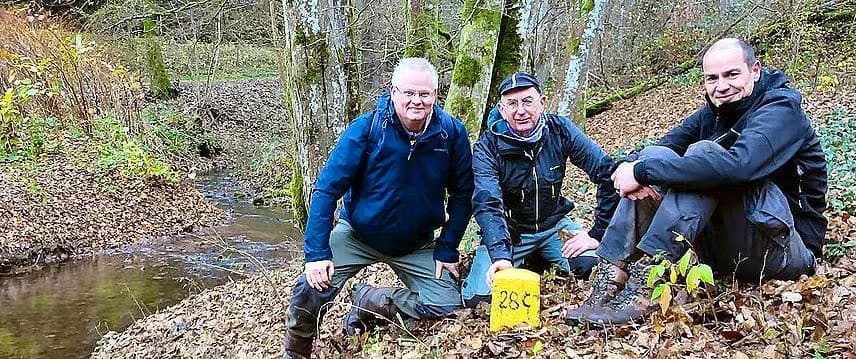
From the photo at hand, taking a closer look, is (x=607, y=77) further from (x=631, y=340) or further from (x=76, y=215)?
(x=631, y=340)

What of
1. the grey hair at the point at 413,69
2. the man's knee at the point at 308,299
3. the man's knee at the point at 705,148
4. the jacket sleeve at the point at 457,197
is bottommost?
the man's knee at the point at 308,299

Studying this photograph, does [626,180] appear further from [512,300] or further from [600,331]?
[512,300]

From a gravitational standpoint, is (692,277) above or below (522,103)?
below

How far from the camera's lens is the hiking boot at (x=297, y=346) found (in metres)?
4.55

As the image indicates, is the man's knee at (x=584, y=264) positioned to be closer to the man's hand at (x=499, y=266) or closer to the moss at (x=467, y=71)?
the man's hand at (x=499, y=266)

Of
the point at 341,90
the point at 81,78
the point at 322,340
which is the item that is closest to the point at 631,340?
the point at 322,340

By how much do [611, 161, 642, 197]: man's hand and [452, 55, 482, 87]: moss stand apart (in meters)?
3.04

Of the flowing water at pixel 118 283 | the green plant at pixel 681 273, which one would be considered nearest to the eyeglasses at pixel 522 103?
the green plant at pixel 681 273

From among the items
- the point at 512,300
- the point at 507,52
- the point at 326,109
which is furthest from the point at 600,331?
the point at 507,52

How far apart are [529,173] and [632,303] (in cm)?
116

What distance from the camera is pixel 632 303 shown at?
3.51 metres

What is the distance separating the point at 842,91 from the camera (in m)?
12.6

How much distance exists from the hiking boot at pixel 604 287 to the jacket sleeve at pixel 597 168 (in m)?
0.73

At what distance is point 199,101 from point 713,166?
71.3ft
